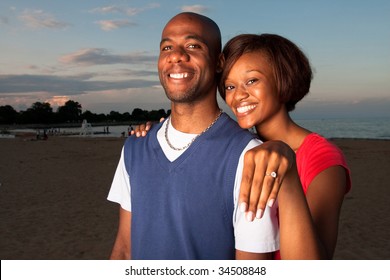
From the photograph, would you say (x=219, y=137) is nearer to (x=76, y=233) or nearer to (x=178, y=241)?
(x=178, y=241)

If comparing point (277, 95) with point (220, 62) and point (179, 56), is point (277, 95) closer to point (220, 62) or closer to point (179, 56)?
point (220, 62)

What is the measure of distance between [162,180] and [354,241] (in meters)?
7.64

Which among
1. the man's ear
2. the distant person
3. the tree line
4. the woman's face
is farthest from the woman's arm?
the tree line

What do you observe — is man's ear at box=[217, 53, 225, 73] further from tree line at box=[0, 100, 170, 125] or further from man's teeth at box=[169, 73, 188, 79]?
tree line at box=[0, 100, 170, 125]

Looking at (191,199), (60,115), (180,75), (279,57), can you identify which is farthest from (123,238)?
(60,115)

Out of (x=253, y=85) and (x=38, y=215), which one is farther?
(x=38, y=215)

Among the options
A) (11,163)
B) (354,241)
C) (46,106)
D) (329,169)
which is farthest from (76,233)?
(46,106)

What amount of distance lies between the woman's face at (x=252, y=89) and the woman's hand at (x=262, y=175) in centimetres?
98

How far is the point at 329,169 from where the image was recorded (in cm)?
220

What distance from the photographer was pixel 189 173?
226 cm

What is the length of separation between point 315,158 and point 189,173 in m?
0.73

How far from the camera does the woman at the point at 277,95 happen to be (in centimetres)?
222

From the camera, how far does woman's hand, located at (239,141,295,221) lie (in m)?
1.44

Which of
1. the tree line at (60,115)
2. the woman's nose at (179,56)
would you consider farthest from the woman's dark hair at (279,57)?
the tree line at (60,115)
